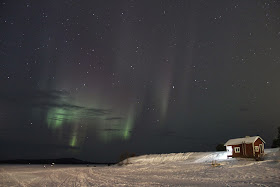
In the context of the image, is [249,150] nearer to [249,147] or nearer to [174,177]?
[249,147]

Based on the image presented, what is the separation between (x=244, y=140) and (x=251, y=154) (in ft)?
11.4

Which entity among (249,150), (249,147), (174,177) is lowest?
(249,150)

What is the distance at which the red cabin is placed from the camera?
1825 inches

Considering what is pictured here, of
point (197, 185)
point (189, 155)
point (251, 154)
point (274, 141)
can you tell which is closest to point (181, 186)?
point (197, 185)

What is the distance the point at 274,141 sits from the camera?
6244 centimetres

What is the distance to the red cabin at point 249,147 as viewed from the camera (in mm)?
46347

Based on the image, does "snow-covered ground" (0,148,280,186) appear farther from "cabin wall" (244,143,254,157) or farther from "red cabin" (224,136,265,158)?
"cabin wall" (244,143,254,157)

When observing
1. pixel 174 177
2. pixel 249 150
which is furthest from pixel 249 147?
pixel 174 177

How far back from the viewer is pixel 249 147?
46969 mm

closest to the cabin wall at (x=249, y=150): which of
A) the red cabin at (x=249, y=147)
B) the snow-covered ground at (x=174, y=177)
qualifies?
the red cabin at (x=249, y=147)

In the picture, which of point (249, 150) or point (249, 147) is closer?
point (249, 150)

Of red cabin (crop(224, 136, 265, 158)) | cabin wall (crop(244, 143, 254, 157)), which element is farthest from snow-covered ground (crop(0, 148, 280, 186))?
cabin wall (crop(244, 143, 254, 157))

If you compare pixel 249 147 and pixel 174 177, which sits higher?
pixel 174 177

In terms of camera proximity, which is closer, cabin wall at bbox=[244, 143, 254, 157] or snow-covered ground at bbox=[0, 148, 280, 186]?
snow-covered ground at bbox=[0, 148, 280, 186]
